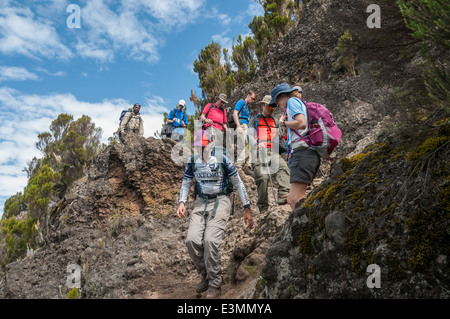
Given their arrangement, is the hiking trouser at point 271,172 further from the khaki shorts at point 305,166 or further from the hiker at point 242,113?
the khaki shorts at point 305,166

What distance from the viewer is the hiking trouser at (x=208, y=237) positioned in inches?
153

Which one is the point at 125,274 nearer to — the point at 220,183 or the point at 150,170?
the point at 220,183

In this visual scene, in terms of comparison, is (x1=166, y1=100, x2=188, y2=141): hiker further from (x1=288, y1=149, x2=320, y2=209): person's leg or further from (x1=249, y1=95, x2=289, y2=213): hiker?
(x1=288, y1=149, x2=320, y2=209): person's leg

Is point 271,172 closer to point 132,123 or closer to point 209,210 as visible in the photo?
point 209,210

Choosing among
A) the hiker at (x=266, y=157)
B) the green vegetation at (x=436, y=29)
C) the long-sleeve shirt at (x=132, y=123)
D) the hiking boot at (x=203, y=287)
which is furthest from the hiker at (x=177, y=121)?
the green vegetation at (x=436, y=29)

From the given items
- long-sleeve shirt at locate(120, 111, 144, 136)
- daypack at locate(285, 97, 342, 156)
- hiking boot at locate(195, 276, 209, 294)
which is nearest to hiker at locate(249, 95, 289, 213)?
hiking boot at locate(195, 276, 209, 294)

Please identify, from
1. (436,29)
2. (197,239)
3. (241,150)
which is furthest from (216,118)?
(436,29)

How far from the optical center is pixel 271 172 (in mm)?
5750

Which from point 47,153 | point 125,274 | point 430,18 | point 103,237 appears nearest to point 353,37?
point 430,18

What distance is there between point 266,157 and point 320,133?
245cm

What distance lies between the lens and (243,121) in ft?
26.5

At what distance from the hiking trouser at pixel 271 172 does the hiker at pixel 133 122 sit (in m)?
6.13

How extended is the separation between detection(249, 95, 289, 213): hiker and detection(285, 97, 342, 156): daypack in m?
2.28

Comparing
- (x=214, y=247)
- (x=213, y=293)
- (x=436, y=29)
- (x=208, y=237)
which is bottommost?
(x=213, y=293)
